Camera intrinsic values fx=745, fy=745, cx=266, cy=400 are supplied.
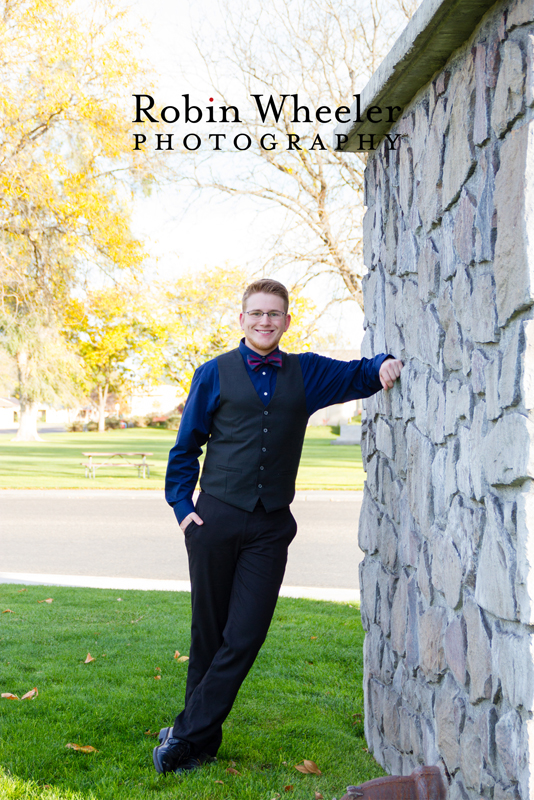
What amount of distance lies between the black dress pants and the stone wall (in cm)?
58

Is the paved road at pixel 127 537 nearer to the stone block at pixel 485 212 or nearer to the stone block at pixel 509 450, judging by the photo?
the stone block at pixel 509 450

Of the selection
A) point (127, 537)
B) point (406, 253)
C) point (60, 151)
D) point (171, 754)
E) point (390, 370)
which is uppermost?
point (60, 151)

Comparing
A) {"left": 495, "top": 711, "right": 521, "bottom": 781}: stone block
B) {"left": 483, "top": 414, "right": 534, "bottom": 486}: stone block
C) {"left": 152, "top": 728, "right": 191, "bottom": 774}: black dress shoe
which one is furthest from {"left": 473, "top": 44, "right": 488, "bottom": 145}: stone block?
{"left": 152, "top": 728, "right": 191, "bottom": 774}: black dress shoe

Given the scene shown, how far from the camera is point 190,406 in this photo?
3.37 m

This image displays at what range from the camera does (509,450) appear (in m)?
2.12

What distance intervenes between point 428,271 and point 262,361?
2.97 feet

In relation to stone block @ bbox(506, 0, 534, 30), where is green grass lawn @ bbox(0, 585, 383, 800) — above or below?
below

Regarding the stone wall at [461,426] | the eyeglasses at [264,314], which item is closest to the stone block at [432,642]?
the stone wall at [461,426]

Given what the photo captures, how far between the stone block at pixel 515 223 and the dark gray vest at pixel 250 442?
1347mm

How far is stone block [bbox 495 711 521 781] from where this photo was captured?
213 centimetres

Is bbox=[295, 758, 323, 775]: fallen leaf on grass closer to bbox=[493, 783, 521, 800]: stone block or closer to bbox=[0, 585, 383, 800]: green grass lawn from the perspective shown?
bbox=[0, 585, 383, 800]: green grass lawn

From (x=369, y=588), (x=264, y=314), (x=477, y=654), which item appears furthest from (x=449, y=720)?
(x=264, y=314)

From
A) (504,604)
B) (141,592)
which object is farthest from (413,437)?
(141,592)

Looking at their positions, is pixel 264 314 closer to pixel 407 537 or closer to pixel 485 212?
pixel 407 537
